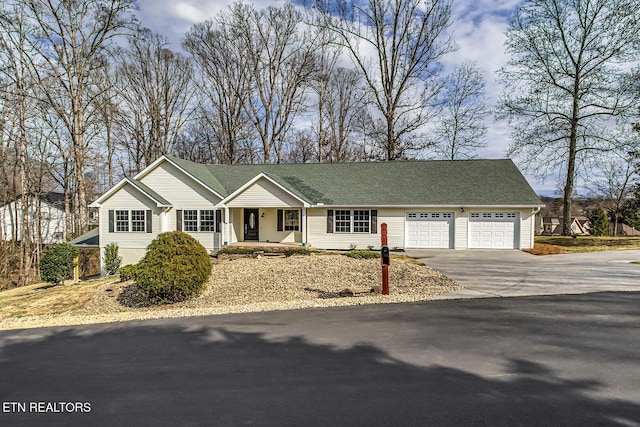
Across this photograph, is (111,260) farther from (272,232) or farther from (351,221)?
(351,221)

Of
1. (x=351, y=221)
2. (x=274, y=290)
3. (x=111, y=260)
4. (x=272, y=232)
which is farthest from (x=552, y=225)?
(x=111, y=260)

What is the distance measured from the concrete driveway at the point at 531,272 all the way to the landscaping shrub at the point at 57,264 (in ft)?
51.3

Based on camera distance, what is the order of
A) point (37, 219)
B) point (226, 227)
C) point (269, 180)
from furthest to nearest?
point (37, 219) → point (226, 227) → point (269, 180)

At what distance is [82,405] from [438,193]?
18.7 m

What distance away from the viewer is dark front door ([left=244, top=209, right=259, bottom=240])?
2061 cm

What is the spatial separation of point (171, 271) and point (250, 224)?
10.7 meters

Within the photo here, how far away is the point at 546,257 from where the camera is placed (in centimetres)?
1551

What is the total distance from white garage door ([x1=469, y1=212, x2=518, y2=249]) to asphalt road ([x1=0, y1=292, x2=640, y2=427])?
11437mm

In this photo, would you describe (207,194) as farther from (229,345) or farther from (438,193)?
(229,345)

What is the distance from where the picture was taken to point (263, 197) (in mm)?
18859

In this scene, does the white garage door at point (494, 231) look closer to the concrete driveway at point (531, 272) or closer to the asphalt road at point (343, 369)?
the concrete driveway at point (531, 272)

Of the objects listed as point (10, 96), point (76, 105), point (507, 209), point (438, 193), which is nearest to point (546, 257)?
point (507, 209)

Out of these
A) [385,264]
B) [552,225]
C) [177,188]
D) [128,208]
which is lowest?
[552,225]

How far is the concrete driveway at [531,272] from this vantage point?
916 cm
